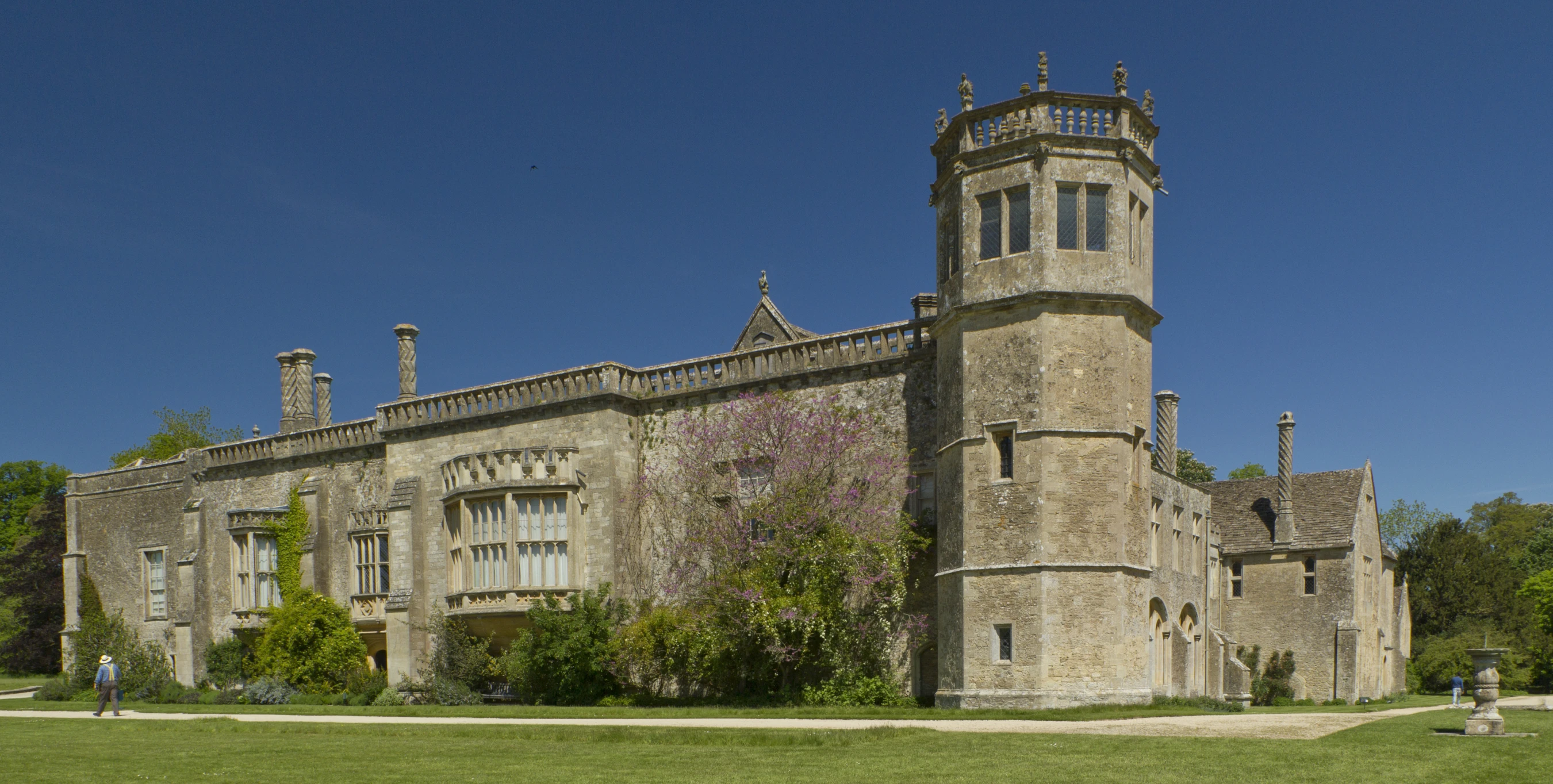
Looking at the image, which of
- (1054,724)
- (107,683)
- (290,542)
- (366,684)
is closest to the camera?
(1054,724)

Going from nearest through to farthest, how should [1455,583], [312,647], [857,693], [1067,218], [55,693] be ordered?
1. [1067,218]
2. [857,693]
3. [312,647]
4. [55,693]
5. [1455,583]

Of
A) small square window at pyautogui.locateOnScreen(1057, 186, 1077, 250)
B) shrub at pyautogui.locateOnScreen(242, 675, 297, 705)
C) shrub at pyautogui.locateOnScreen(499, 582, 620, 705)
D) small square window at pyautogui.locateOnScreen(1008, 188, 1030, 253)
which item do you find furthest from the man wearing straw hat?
small square window at pyautogui.locateOnScreen(1057, 186, 1077, 250)

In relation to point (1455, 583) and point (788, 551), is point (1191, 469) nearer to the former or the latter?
point (1455, 583)

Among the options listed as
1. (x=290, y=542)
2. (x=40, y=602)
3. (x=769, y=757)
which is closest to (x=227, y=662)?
(x=290, y=542)

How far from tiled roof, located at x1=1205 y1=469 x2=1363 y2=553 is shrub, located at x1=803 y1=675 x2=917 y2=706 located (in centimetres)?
1800

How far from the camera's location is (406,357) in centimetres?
3056

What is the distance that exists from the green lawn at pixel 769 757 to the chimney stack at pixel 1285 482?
1816 cm

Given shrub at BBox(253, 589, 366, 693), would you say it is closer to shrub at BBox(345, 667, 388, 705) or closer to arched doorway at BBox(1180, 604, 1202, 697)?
shrub at BBox(345, 667, 388, 705)

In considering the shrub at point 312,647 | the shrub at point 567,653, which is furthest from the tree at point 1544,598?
the shrub at point 312,647

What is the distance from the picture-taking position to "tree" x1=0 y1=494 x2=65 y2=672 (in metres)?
41.0

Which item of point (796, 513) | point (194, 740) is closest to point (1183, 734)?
point (796, 513)

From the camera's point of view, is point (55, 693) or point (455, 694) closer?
point (455, 694)

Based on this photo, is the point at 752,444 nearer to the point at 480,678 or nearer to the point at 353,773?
the point at 480,678

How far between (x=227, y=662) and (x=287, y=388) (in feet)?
26.1
